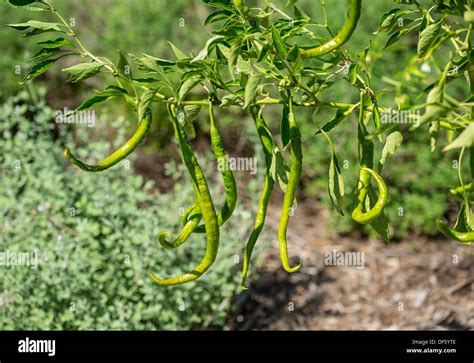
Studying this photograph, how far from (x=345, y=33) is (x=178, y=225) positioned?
6.64 feet

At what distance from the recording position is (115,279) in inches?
114

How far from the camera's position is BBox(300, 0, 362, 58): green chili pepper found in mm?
1209

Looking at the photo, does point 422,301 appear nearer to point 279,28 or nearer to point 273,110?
point 273,110

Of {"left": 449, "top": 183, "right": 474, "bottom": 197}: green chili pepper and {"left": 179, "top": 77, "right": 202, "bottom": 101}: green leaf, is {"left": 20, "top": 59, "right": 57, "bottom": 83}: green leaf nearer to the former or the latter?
{"left": 179, "top": 77, "right": 202, "bottom": 101}: green leaf

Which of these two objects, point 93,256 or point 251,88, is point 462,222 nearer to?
point 251,88

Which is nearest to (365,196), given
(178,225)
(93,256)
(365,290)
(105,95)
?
(105,95)

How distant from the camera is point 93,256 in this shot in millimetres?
2846

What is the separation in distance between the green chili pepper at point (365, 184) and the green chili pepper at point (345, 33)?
Answer: 136mm

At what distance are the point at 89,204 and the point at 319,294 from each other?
1.38 meters

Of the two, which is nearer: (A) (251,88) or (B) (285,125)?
(A) (251,88)

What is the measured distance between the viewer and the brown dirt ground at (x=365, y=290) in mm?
3492

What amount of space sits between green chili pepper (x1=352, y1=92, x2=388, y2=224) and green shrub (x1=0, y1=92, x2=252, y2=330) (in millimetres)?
1564

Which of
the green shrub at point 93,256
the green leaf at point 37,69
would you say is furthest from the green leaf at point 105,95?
the green shrub at point 93,256

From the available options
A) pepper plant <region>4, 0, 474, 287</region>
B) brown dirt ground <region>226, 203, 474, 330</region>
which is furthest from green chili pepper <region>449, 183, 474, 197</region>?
brown dirt ground <region>226, 203, 474, 330</region>
